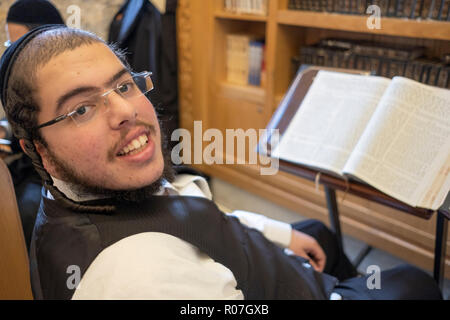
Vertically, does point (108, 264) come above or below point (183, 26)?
below

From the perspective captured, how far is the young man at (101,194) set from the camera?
0.71 meters

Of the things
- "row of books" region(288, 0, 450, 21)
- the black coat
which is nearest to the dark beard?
the black coat

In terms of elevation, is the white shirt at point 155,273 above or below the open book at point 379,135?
below

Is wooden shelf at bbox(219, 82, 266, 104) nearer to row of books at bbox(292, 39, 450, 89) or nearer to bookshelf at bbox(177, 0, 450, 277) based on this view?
bookshelf at bbox(177, 0, 450, 277)

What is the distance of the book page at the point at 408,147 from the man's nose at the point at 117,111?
63 cm

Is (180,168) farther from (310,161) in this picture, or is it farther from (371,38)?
(371,38)

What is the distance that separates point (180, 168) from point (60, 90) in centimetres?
46

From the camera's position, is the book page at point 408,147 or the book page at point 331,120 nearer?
the book page at point 408,147

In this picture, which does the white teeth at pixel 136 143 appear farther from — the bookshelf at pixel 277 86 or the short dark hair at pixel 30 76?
the bookshelf at pixel 277 86

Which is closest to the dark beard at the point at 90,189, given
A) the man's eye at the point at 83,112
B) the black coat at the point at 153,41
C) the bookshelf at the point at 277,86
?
the man's eye at the point at 83,112

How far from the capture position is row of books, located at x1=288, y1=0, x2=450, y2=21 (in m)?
1.65

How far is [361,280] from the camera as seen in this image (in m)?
1.10
